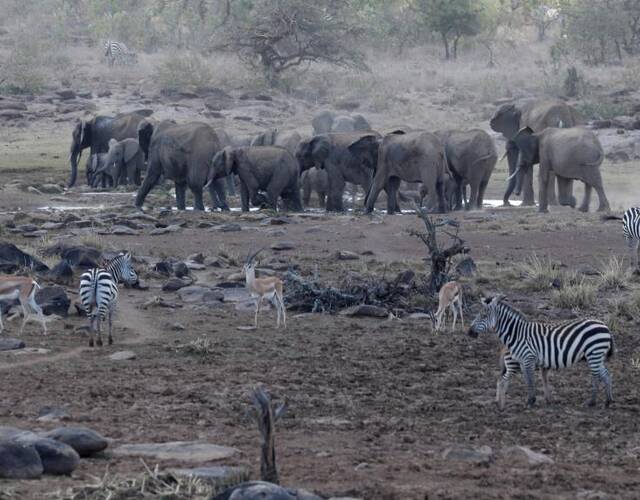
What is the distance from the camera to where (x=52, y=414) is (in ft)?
34.8

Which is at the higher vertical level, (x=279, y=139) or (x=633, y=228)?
(x=633, y=228)

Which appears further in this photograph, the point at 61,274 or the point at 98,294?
the point at 61,274

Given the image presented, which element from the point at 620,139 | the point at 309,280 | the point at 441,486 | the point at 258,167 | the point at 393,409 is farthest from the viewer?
the point at 620,139

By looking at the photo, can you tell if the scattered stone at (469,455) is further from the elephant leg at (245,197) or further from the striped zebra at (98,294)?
the elephant leg at (245,197)

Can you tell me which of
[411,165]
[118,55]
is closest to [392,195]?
[411,165]

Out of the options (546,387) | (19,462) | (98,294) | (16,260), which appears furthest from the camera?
(16,260)

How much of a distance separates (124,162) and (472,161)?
862 centimetres

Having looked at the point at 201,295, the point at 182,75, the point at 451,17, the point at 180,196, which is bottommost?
the point at 180,196

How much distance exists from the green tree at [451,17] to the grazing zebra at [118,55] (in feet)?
36.0

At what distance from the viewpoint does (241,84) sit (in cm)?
4569

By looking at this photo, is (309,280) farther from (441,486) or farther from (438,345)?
(441,486)

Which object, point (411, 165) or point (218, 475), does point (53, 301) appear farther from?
point (411, 165)

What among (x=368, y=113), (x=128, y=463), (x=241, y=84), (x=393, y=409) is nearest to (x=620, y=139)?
(x=368, y=113)

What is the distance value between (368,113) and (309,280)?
86.8 feet
